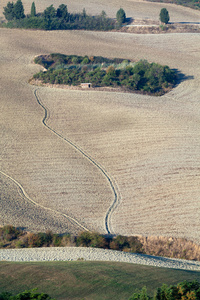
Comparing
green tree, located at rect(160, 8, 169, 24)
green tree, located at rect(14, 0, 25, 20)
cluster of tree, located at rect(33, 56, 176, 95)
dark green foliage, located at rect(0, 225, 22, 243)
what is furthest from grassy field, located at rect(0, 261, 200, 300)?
green tree, located at rect(160, 8, 169, 24)

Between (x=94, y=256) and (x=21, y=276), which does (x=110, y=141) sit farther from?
(x=21, y=276)

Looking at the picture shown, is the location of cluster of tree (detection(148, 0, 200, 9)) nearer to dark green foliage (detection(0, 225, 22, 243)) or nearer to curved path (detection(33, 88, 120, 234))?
curved path (detection(33, 88, 120, 234))

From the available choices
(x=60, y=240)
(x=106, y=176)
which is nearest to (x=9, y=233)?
(x=60, y=240)

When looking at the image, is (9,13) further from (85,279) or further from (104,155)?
(85,279)

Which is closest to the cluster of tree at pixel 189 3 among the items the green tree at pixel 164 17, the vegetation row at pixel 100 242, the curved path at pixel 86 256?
the green tree at pixel 164 17

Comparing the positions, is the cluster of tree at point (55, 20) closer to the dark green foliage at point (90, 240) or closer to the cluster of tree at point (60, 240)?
the cluster of tree at point (60, 240)

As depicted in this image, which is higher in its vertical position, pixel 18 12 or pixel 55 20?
pixel 18 12
